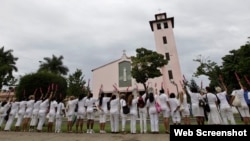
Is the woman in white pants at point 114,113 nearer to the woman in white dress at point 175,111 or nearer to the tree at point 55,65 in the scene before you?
the woman in white dress at point 175,111

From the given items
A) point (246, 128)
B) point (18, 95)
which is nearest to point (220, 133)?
point (246, 128)

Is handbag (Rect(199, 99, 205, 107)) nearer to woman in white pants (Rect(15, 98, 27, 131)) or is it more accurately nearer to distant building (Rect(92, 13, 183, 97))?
woman in white pants (Rect(15, 98, 27, 131))

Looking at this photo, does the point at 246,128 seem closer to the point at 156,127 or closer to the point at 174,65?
the point at 156,127

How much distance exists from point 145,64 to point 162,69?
11.4 metres

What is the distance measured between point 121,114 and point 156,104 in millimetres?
1539

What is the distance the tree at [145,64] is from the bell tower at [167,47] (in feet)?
32.7

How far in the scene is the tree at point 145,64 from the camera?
2914cm

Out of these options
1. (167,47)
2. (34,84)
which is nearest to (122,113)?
(34,84)

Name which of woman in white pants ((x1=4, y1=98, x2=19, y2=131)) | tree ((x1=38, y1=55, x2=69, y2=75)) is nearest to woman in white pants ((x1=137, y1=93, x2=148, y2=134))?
woman in white pants ((x1=4, y1=98, x2=19, y2=131))

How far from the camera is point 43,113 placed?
35.3ft

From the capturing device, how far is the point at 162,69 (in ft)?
131

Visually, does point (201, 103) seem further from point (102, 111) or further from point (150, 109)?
point (102, 111)

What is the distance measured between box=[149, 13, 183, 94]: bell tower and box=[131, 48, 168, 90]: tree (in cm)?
998

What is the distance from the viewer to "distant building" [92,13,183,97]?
39.5 metres
